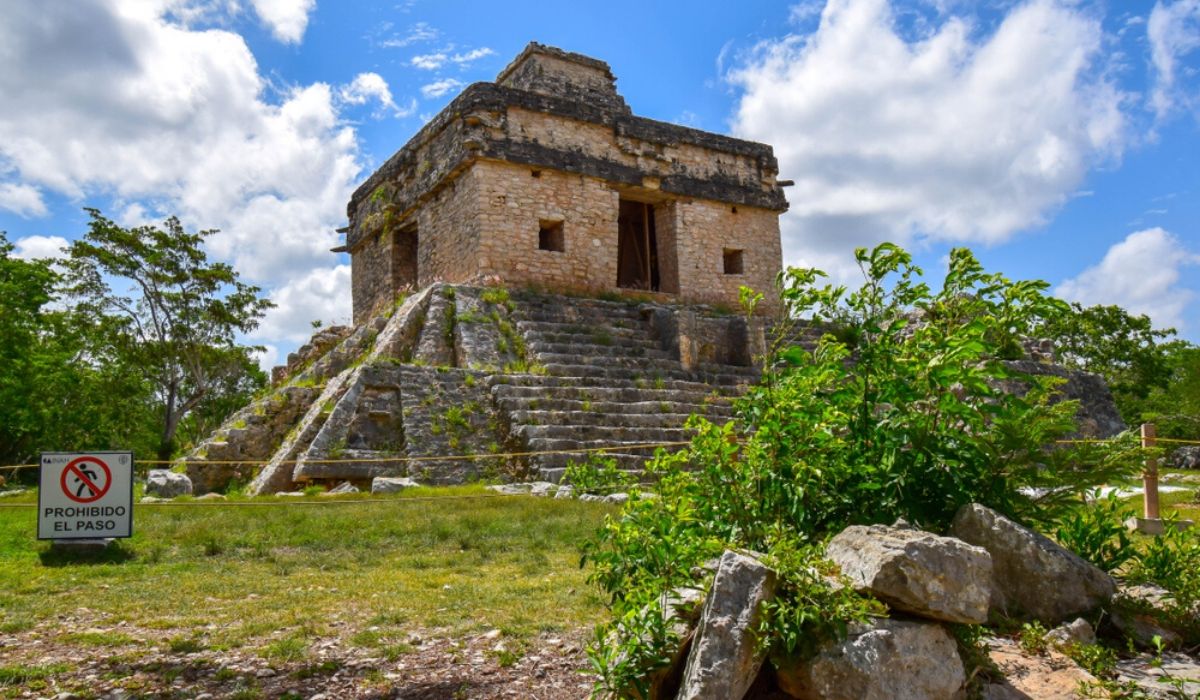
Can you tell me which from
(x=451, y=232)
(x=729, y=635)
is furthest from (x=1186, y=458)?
(x=729, y=635)

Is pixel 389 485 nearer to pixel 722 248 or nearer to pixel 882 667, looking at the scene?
pixel 882 667

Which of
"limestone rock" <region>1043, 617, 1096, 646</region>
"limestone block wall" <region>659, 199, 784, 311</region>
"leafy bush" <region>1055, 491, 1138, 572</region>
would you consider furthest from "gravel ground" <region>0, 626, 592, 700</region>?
"limestone block wall" <region>659, 199, 784, 311</region>

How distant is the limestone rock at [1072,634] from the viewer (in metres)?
2.97

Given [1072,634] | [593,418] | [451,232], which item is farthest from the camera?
[451,232]

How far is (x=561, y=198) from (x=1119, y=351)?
22.3 metres

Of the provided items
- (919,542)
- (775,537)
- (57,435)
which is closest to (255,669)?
(775,537)

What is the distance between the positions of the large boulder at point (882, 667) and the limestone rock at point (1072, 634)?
22.1 inches

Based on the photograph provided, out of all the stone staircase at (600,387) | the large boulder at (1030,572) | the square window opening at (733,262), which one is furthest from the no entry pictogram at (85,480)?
the square window opening at (733,262)

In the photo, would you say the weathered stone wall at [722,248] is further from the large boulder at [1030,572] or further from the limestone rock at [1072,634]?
the limestone rock at [1072,634]

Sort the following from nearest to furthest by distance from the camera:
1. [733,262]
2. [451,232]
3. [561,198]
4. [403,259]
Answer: [561,198] < [451,232] < [733,262] < [403,259]

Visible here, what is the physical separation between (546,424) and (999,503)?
6758mm

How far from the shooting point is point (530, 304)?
42.2ft

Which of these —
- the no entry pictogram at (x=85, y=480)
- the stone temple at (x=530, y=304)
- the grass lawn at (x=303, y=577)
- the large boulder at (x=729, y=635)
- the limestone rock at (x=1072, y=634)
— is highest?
the stone temple at (x=530, y=304)

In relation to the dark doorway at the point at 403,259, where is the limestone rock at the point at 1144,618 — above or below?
below
